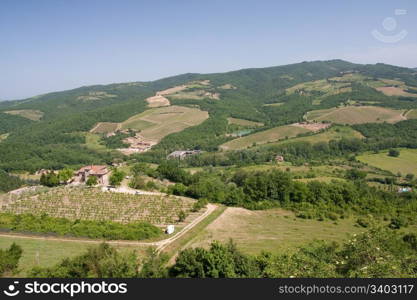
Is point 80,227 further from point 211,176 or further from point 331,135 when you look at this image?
point 331,135

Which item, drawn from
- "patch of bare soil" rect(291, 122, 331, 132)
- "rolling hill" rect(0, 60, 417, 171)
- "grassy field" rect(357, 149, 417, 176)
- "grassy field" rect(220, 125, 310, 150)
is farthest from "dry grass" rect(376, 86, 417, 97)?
"grassy field" rect(357, 149, 417, 176)

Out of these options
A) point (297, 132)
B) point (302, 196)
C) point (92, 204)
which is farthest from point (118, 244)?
point (297, 132)

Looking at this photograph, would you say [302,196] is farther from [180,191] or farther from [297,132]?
[297,132]

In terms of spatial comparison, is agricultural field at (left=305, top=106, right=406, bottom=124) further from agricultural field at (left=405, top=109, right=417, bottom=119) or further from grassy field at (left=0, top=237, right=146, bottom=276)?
grassy field at (left=0, top=237, right=146, bottom=276)

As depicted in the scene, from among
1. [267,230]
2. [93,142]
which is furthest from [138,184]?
[93,142]

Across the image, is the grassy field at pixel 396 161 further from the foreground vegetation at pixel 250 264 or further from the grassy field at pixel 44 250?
the grassy field at pixel 44 250

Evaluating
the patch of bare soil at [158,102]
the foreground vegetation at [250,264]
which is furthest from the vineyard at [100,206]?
the patch of bare soil at [158,102]
